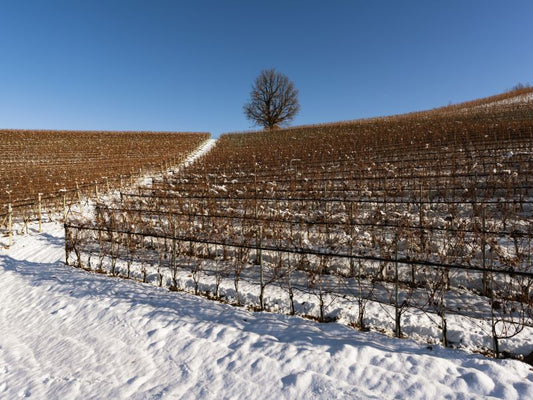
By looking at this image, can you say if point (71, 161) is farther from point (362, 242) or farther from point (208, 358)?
point (208, 358)

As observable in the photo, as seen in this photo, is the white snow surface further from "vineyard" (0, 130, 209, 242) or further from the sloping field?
the sloping field

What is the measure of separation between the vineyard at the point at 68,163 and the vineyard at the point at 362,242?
3470 millimetres

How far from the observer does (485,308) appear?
5.12 metres

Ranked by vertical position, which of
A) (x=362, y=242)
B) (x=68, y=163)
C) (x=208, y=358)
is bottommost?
(x=208, y=358)

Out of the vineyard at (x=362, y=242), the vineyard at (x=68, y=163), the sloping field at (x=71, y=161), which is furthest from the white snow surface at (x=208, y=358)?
the sloping field at (x=71, y=161)

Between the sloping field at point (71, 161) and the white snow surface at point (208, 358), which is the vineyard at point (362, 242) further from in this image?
the sloping field at point (71, 161)

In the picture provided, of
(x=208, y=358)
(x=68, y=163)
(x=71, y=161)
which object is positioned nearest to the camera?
(x=208, y=358)

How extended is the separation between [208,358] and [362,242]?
5119mm

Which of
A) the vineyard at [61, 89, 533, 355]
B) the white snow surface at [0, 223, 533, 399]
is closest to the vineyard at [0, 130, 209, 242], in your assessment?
the vineyard at [61, 89, 533, 355]

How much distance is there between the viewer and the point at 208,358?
412 centimetres

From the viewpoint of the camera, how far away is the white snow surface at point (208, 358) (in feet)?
11.0

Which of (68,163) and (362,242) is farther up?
(68,163)

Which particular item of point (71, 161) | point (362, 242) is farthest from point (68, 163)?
point (362, 242)

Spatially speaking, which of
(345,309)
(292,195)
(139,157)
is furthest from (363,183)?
(139,157)
